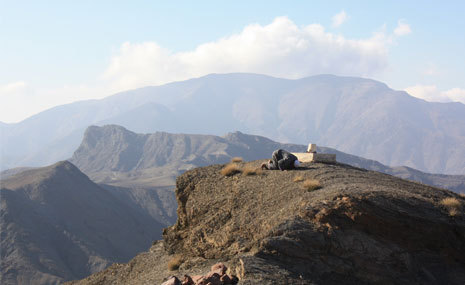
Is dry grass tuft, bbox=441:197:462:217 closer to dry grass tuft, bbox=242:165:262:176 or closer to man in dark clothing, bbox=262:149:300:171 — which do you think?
man in dark clothing, bbox=262:149:300:171

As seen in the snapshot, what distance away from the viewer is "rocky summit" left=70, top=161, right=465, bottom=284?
11.5 meters

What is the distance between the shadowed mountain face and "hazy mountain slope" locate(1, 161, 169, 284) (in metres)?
44.0

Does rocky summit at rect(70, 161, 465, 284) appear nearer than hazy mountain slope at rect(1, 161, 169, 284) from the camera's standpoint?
Yes

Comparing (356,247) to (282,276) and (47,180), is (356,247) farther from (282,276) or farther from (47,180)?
(47,180)

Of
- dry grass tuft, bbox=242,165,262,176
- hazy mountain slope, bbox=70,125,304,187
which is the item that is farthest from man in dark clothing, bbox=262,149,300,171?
hazy mountain slope, bbox=70,125,304,187

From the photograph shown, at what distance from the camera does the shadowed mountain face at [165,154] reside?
142m

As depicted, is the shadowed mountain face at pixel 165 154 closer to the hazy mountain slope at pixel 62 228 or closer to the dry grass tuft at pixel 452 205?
the hazy mountain slope at pixel 62 228

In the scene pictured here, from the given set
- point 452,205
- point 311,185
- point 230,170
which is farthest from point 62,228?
point 452,205

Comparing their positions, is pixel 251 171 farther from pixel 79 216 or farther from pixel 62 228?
pixel 79 216

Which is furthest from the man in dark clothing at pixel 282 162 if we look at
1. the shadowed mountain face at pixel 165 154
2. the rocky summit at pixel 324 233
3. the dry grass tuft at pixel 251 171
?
the shadowed mountain face at pixel 165 154

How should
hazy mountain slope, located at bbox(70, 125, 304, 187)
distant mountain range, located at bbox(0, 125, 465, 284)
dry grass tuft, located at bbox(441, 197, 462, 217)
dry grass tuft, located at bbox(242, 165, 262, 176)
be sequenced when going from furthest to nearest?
hazy mountain slope, located at bbox(70, 125, 304, 187)
distant mountain range, located at bbox(0, 125, 465, 284)
dry grass tuft, located at bbox(242, 165, 262, 176)
dry grass tuft, located at bbox(441, 197, 462, 217)

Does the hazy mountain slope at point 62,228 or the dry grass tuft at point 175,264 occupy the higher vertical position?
the dry grass tuft at point 175,264

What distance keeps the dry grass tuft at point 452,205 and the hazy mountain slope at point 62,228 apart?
171ft

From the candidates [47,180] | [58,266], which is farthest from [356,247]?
[47,180]
